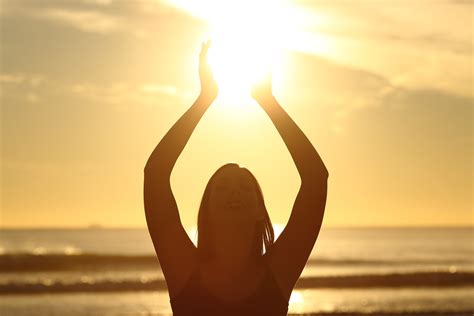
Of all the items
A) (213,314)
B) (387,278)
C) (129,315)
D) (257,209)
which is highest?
(257,209)

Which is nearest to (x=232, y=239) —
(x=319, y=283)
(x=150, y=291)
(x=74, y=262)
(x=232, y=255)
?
(x=232, y=255)

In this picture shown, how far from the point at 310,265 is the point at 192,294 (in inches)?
1269

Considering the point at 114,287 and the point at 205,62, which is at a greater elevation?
the point at 205,62

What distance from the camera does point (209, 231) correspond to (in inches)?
131

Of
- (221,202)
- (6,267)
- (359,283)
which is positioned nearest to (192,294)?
(221,202)

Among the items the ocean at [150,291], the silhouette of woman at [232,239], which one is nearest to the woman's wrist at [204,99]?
the silhouette of woman at [232,239]

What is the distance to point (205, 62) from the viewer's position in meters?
3.49

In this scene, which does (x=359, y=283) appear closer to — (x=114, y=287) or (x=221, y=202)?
(x=114, y=287)

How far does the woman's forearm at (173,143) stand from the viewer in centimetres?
336

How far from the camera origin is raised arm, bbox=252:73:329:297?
335 cm

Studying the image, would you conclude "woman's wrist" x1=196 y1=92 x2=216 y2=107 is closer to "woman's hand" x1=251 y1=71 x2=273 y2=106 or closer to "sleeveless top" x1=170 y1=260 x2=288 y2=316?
"woman's hand" x1=251 y1=71 x2=273 y2=106

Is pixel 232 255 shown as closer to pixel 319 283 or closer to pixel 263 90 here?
pixel 263 90

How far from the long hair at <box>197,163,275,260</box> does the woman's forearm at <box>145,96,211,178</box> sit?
183 mm

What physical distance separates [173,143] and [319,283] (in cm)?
2172
